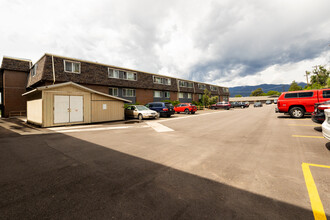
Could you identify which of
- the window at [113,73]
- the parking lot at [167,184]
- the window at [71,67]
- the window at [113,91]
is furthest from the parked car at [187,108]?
the parking lot at [167,184]

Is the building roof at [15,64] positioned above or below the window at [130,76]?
above

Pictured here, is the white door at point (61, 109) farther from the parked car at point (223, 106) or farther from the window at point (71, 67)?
the parked car at point (223, 106)

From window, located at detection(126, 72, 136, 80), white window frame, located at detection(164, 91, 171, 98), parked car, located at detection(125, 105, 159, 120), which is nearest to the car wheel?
parked car, located at detection(125, 105, 159, 120)

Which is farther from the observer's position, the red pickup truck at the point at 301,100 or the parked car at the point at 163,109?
the parked car at the point at 163,109

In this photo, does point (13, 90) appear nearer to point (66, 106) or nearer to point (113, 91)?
point (113, 91)

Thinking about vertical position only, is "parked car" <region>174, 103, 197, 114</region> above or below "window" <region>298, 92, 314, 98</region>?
below

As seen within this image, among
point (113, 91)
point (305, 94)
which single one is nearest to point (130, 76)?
point (113, 91)

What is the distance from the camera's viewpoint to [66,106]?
12.0 metres

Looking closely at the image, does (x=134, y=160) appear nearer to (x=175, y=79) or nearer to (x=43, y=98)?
(x=43, y=98)

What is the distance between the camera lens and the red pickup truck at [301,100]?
36.4ft

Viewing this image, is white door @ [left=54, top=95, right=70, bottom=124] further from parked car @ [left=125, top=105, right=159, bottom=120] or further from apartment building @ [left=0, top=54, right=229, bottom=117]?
apartment building @ [left=0, top=54, right=229, bottom=117]

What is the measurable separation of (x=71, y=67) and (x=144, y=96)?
12.3 meters

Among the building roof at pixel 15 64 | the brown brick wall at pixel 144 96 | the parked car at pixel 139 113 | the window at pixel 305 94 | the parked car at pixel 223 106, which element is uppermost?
the building roof at pixel 15 64

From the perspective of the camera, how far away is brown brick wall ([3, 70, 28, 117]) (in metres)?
20.1
